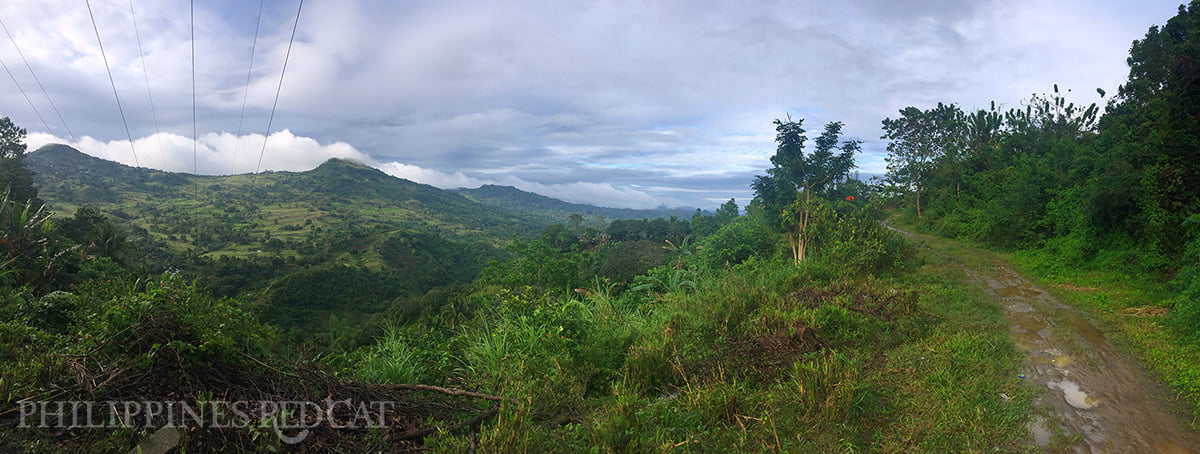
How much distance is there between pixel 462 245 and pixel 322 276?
3933 cm

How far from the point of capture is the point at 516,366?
164 inches

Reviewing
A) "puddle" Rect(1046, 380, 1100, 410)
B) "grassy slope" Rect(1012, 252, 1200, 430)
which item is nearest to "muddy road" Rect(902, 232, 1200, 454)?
"puddle" Rect(1046, 380, 1100, 410)

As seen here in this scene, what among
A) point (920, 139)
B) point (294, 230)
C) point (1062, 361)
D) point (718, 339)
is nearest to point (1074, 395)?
point (1062, 361)

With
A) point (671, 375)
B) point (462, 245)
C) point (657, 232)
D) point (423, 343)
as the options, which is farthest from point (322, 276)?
point (671, 375)

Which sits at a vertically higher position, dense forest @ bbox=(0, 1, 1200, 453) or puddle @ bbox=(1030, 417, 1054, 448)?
dense forest @ bbox=(0, 1, 1200, 453)

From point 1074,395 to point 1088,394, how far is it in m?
0.14

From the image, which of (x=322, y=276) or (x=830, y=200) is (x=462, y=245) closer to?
(x=322, y=276)

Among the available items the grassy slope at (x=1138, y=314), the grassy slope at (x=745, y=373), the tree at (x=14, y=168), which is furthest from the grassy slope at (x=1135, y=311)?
the tree at (x=14, y=168)

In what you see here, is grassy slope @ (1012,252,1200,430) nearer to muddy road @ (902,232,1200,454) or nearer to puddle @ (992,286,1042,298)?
muddy road @ (902,232,1200,454)

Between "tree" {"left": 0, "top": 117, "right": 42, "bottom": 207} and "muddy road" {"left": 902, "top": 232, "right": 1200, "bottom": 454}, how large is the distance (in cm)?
3426

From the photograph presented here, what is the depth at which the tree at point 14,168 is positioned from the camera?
23.2 meters

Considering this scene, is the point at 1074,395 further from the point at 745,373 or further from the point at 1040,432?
the point at 745,373

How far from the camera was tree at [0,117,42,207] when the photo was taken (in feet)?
76.2

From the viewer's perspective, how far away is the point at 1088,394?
399 cm
